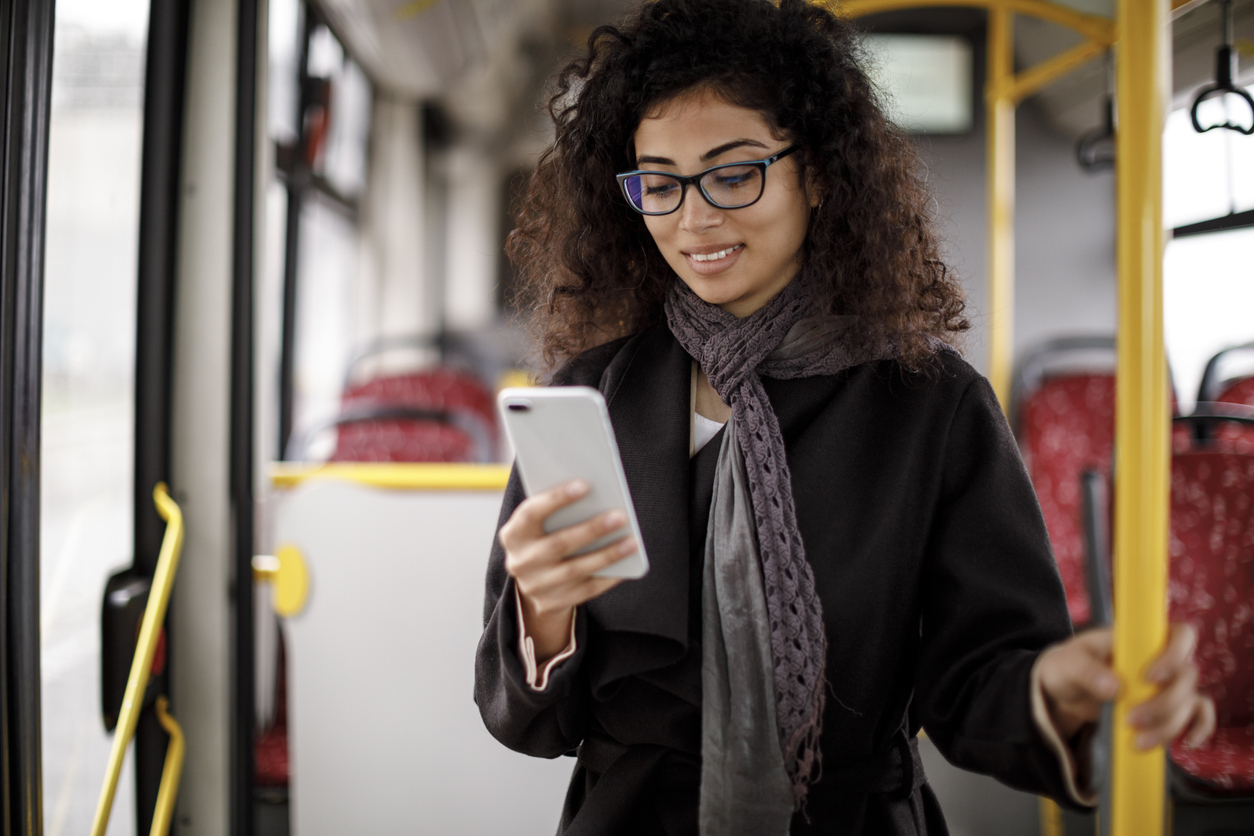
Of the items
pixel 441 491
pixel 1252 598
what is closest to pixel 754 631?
pixel 441 491

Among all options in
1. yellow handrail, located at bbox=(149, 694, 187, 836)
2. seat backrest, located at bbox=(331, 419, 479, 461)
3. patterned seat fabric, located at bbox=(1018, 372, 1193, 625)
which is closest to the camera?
yellow handrail, located at bbox=(149, 694, 187, 836)

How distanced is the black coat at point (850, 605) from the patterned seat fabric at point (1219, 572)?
128cm

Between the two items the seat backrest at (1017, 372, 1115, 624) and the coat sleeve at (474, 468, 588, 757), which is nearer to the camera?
the coat sleeve at (474, 468, 588, 757)

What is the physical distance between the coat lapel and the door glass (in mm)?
798

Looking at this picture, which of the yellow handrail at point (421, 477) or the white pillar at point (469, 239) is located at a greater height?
the white pillar at point (469, 239)

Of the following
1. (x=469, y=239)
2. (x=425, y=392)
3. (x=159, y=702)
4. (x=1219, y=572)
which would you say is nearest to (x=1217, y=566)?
(x=1219, y=572)

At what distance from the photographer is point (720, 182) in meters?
0.86

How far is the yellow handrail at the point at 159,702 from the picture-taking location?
42.7 inches

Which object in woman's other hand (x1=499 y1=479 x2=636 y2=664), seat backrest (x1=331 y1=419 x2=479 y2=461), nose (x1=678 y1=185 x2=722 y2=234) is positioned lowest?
woman's other hand (x1=499 y1=479 x2=636 y2=664)

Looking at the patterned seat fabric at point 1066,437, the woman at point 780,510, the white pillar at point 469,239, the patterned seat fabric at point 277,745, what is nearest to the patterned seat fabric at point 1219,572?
the patterned seat fabric at point 1066,437

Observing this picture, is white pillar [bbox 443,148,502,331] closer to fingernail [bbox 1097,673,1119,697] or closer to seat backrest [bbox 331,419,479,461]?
seat backrest [bbox 331,419,479,461]

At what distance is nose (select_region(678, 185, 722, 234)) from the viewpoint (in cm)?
86

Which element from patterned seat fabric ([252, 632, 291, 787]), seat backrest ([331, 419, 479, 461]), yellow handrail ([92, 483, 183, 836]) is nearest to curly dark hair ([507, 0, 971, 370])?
yellow handrail ([92, 483, 183, 836])

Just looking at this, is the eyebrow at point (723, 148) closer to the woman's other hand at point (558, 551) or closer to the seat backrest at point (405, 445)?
the woman's other hand at point (558, 551)
